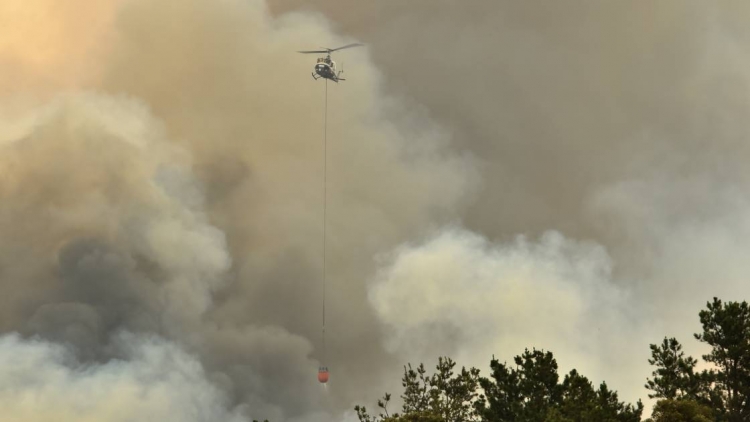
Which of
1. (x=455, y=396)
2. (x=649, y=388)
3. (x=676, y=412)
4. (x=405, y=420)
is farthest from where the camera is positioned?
(x=455, y=396)

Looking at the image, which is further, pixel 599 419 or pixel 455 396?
pixel 455 396

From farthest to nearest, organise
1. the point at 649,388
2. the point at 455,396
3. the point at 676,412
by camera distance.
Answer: the point at 455,396, the point at 649,388, the point at 676,412

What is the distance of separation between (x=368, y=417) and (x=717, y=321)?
56547mm

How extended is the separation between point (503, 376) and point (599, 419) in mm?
20777

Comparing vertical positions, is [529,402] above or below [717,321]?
below

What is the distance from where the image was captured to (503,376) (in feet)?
380

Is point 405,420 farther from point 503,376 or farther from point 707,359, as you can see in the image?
point 707,359

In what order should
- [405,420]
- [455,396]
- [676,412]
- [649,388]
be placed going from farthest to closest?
1. [455,396]
2. [649,388]
3. [405,420]
4. [676,412]

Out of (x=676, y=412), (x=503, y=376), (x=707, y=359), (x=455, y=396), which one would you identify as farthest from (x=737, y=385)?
(x=455, y=396)

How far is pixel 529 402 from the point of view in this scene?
112250 millimetres

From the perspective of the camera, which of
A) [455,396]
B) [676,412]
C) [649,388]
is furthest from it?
[455,396]

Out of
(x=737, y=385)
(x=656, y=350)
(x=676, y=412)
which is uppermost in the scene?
(x=656, y=350)

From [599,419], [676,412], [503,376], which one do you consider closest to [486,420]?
[503,376]

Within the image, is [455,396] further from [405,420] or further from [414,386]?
[405,420]
